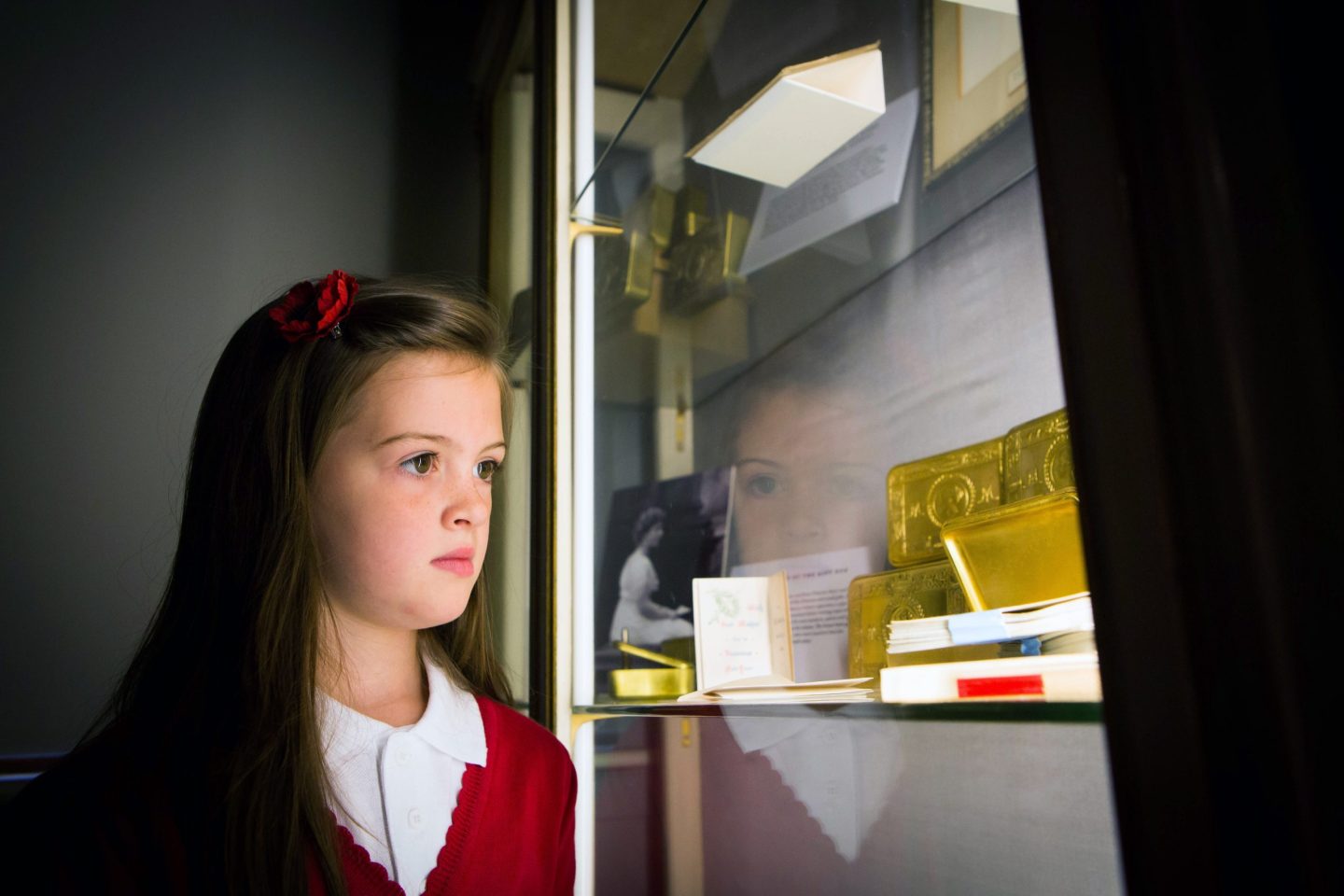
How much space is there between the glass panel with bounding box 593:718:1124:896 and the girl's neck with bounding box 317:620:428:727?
366mm

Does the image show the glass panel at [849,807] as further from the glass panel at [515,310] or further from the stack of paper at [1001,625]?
the glass panel at [515,310]

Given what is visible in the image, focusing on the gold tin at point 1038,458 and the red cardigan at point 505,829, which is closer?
the gold tin at point 1038,458

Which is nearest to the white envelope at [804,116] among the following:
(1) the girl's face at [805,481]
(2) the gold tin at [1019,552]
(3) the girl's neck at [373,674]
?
(1) the girl's face at [805,481]

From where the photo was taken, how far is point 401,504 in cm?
93

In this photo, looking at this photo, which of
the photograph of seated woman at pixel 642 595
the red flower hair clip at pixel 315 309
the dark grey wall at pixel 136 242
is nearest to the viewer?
the red flower hair clip at pixel 315 309

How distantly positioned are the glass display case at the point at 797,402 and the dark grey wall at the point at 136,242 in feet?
1.99

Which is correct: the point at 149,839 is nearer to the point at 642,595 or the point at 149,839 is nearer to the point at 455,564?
the point at 455,564

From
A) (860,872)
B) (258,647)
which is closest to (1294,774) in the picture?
(860,872)

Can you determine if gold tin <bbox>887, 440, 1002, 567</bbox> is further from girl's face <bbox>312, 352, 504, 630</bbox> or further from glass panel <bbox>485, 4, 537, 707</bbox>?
glass panel <bbox>485, 4, 537, 707</bbox>

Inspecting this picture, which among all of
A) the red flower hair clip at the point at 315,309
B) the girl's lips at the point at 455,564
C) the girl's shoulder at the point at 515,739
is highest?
the red flower hair clip at the point at 315,309

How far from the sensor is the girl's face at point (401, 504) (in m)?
0.93

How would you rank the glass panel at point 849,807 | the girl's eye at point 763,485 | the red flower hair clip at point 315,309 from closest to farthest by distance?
the glass panel at point 849,807
the red flower hair clip at point 315,309
the girl's eye at point 763,485

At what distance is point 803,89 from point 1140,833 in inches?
34.9

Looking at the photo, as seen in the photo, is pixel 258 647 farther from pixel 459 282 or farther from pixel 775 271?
pixel 459 282
